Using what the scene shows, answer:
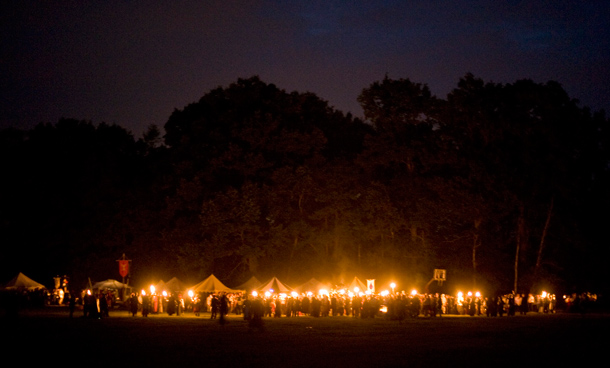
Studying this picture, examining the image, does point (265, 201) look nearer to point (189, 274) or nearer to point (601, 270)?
point (189, 274)

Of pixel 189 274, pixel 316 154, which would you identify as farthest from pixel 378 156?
pixel 189 274

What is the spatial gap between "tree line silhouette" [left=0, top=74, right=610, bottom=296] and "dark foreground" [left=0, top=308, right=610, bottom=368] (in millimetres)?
23741

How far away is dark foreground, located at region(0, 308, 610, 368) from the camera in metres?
17.4

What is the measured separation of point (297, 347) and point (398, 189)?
3686cm

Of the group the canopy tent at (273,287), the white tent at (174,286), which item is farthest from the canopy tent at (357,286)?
the white tent at (174,286)

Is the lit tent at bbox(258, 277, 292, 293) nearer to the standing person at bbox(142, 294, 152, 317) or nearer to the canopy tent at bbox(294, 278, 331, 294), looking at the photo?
the canopy tent at bbox(294, 278, 331, 294)

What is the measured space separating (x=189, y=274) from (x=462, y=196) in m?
21.6

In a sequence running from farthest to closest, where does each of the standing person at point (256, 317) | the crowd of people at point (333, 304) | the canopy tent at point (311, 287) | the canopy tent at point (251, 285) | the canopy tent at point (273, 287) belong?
the canopy tent at point (311, 287)
the canopy tent at point (251, 285)
the canopy tent at point (273, 287)
the crowd of people at point (333, 304)
the standing person at point (256, 317)

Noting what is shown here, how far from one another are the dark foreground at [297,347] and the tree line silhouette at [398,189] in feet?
77.9

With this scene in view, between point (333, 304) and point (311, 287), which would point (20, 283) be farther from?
point (333, 304)

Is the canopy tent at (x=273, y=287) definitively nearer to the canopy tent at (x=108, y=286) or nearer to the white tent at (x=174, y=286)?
the white tent at (x=174, y=286)

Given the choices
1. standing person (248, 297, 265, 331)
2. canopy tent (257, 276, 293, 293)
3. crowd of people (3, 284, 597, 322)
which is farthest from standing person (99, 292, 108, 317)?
standing person (248, 297, 265, 331)

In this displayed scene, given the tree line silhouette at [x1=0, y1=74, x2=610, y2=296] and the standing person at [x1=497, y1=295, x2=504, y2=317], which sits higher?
the tree line silhouette at [x1=0, y1=74, x2=610, y2=296]

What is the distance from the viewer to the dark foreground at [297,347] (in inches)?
686
